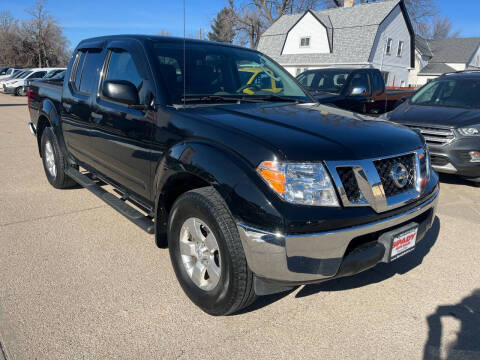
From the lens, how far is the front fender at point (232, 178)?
206cm

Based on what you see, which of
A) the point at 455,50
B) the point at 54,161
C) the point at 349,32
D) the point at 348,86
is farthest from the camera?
the point at 455,50

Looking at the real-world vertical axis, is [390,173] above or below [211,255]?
above

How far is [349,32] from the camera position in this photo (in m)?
31.8

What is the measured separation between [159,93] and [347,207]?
1.65m

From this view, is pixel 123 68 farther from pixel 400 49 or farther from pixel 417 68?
pixel 417 68

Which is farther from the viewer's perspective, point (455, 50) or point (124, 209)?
point (455, 50)

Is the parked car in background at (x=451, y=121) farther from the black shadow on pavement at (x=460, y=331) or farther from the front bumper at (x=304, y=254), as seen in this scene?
the front bumper at (x=304, y=254)

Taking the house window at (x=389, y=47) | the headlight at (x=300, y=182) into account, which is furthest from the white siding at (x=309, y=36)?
the headlight at (x=300, y=182)

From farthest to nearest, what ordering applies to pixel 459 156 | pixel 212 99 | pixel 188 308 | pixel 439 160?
pixel 439 160, pixel 459 156, pixel 212 99, pixel 188 308

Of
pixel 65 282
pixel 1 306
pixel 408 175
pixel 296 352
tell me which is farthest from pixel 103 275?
pixel 408 175

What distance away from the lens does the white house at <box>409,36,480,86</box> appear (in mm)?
42344

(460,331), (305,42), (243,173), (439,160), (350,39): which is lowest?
(460,331)

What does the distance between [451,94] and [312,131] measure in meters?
5.56

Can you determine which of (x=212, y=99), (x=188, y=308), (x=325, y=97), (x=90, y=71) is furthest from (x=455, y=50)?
(x=188, y=308)
